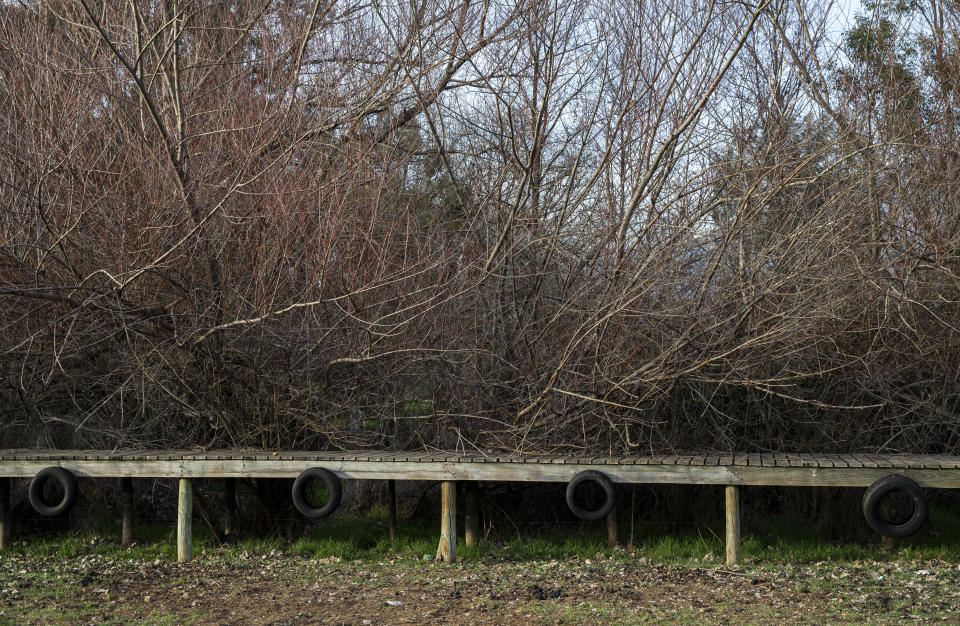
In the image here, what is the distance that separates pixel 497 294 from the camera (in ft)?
26.2

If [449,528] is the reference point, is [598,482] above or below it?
above

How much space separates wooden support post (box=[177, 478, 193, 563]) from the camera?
7406 millimetres

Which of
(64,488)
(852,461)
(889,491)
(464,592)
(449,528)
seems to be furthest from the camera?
(64,488)

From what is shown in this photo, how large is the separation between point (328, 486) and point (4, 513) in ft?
9.77

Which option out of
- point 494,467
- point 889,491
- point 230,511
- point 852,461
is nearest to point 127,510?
point 230,511

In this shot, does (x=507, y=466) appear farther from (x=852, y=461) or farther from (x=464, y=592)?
(x=852, y=461)

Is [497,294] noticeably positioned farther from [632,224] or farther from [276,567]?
[276,567]

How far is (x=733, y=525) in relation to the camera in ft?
22.8

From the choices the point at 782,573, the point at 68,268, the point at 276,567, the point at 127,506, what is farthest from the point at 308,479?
the point at 782,573

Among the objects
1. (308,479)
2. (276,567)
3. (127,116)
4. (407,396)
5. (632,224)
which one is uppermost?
(127,116)

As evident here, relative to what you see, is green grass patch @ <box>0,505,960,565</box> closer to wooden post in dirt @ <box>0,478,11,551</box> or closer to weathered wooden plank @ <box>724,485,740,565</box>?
wooden post in dirt @ <box>0,478,11,551</box>

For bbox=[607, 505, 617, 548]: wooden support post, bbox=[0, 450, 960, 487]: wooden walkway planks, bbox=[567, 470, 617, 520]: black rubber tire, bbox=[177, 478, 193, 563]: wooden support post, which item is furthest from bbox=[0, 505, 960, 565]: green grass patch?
bbox=[0, 450, 960, 487]: wooden walkway planks

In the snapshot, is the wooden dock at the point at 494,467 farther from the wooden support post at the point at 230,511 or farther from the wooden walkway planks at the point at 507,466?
the wooden support post at the point at 230,511

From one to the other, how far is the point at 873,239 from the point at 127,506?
21.5 ft
